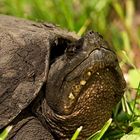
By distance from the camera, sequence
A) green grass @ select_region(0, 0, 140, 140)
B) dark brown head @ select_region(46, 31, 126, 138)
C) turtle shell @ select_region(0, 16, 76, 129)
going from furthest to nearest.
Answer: green grass @ select_region(0, 0, 140, 140)
turtle shell @ select_region(0, 16, 76, 129)
dark brown head @ select_region(46, 31, 126, 138)

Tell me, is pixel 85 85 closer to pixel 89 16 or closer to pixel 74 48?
pixel 74 48

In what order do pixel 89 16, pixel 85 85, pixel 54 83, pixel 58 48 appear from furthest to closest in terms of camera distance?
pixel 89 16 → pixel 58 48 → pixel 54 83 → pixel 85 85

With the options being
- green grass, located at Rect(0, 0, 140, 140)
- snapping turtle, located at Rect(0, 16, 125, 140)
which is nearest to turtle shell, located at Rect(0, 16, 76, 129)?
snapping turtle, located at Rect(0, 16, 125, 140)

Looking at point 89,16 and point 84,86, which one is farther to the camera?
point 89,16

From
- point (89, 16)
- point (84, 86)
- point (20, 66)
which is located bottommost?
point (89, 16)

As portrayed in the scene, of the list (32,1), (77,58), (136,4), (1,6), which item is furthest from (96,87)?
(136,4)

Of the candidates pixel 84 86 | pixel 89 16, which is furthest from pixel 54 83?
pixel 89 16

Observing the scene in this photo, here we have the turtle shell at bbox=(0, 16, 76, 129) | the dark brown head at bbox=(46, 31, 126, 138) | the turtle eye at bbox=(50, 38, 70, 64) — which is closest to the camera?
the dark brown head at bbox=(46, 31, 126, 138)

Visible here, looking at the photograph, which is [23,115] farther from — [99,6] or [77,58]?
[99,6]

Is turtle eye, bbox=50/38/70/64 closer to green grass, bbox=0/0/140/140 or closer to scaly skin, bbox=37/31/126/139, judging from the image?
scaly skin, bbox=37/31/126/139
